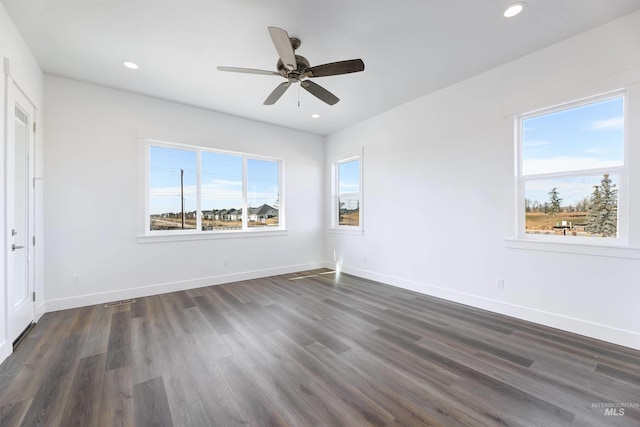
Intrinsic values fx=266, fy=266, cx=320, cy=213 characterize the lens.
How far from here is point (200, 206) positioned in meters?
4.62

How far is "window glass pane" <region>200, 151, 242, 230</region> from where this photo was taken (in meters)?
4.70

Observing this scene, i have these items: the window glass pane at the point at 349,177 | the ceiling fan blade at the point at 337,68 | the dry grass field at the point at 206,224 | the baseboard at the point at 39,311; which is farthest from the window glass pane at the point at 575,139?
the baseboard at the point at 39,311

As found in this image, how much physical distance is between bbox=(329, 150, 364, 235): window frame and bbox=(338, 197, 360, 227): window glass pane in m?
0.06

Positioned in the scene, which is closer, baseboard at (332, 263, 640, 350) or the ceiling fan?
the ceiling fan

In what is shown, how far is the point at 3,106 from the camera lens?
2.31 meters

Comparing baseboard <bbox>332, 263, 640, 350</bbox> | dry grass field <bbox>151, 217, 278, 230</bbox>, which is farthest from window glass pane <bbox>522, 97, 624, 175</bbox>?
dry grass field <bbox>151, 217, 278, 230</bbox>

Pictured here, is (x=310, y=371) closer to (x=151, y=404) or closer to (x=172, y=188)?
(x=151, y=404)

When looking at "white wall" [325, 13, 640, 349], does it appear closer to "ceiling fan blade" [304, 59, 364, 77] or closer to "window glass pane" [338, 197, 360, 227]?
"window glass pane" [338, 197, 360, 227]

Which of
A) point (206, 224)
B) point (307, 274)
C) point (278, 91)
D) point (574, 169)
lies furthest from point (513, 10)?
point (206, 224)

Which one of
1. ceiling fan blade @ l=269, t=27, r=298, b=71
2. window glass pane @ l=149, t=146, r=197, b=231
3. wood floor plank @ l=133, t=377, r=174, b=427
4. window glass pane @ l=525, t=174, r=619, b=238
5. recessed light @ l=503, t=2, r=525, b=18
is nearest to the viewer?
wood floor plank @ l=133, t=377, r=174, b=427

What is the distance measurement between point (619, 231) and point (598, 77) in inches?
59.3

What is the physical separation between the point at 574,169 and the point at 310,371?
335cm

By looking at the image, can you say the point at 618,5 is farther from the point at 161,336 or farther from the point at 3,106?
the point at 3,106

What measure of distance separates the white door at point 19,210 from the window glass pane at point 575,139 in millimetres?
5319
